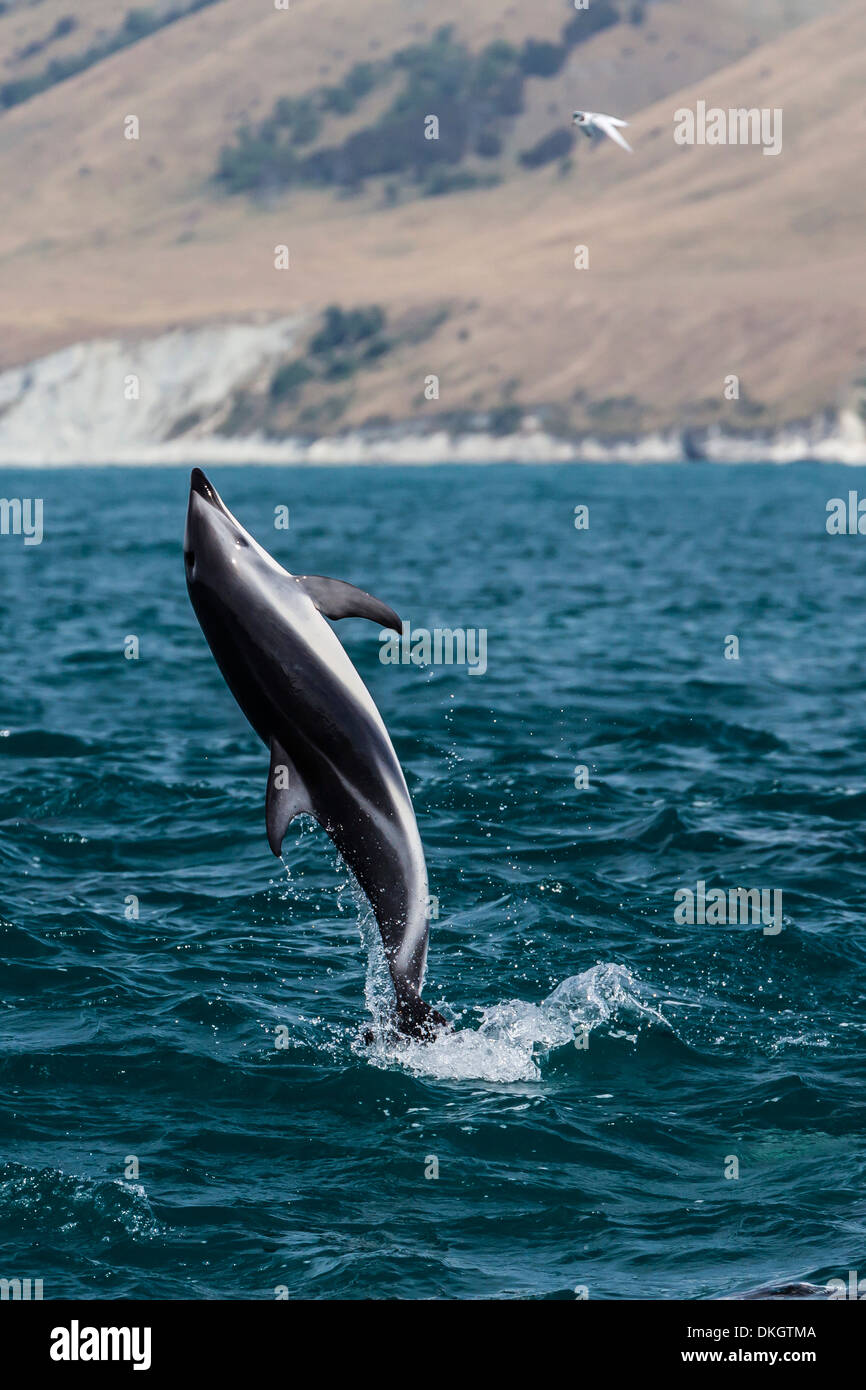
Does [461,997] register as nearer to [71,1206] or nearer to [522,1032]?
[522,1032]

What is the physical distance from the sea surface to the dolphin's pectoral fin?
1847 mm

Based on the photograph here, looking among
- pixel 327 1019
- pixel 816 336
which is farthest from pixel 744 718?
pixel 816 336

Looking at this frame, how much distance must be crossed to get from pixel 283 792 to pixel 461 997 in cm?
423

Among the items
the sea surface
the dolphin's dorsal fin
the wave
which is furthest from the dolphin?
the wave

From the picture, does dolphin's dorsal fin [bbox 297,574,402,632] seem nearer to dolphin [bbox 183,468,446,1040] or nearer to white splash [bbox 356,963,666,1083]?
dolphin [bbox 183,468,446,1040]

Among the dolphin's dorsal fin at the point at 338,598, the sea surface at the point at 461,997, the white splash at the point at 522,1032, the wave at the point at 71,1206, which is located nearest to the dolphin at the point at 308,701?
the dolphin's dorsal fin at the point at 338,598

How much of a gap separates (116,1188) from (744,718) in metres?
15.9

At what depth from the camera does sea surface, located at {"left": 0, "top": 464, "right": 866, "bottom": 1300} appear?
35.7 ft

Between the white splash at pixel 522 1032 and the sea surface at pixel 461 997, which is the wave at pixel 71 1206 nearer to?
the sea surface at pixel 461 997

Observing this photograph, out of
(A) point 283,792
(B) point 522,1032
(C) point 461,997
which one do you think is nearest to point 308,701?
(A) point 283,792

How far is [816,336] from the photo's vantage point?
605 feet

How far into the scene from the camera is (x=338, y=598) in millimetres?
10734

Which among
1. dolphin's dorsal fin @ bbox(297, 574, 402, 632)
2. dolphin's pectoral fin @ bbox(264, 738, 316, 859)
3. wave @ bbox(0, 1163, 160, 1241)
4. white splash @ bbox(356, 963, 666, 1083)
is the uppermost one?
Answer: dolphin's dorsal fin @ bbox(297, 574, 402, 632)
